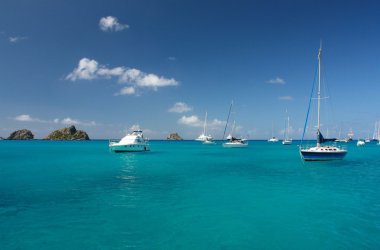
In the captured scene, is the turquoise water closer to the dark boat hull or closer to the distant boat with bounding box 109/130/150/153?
the dark boat hull

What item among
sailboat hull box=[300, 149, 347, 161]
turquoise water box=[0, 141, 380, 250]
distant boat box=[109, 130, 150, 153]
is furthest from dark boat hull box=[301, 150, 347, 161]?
distant boat box=[109, 130, 150, 153]

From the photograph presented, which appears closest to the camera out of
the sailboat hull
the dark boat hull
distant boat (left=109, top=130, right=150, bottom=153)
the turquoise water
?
the turquoise water

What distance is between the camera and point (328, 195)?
21.0 m

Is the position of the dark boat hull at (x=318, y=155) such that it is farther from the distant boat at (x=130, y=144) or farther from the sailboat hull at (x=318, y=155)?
the distant boat at (x=130, y=144)

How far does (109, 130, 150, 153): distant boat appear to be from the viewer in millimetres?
69812

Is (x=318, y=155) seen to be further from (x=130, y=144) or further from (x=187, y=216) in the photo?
(x=130, y=144)

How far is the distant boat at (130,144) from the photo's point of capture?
6981cm

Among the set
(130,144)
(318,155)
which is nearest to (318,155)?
(318,155)

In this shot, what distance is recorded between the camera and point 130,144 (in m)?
70.6

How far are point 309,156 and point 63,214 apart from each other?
134 feet

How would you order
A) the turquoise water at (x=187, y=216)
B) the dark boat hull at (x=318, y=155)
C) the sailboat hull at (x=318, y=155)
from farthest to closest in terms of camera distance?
the dark boat hull at (x=318, y=155), the sailboat hull at (x=318, y=155), the turquoise water at (x=187, y=216)

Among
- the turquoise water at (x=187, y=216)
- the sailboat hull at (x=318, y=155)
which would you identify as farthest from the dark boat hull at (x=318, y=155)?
the turquoise water at (x=187, y=216)

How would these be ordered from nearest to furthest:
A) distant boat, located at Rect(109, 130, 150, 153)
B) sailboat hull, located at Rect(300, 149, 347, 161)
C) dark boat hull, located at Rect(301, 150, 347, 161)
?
sailboat hull, located at Rect(300, 149, 347, 161) → dark boat hull, located at Rect(301, 150, 347, 161) → distant boat, located at Rect(109, 130, 150, 153)

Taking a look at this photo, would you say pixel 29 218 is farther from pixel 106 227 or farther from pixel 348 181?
pixel 348 181
